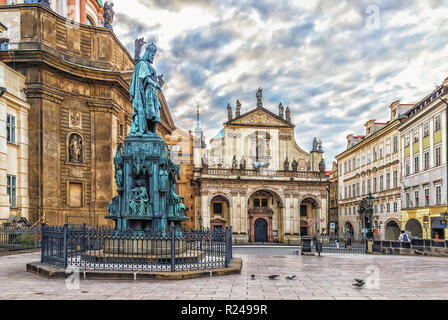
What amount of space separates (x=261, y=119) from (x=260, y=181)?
8634 mm

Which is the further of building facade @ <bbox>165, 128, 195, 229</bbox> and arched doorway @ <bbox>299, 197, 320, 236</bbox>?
building facade @ <bbox>165, 128, 195, 229</bbox>

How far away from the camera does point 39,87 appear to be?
1044 inches

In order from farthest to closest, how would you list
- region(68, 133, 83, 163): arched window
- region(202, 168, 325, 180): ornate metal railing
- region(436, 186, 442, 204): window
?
1. region(202, 168, 325, 180): ornate metal railing
2. region(436, 186, 442, 204): window
3. region(68, 133, 83, 163): arched window

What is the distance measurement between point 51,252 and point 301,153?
162ft

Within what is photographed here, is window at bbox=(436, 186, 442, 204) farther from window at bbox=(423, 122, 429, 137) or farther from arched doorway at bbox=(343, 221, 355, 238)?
arched doorway at bbox=(343, 221, 355, 238)

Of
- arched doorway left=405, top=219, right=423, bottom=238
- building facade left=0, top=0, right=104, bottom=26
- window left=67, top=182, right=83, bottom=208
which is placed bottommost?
arched doorway left=405, top=219, right=423, bottom=238

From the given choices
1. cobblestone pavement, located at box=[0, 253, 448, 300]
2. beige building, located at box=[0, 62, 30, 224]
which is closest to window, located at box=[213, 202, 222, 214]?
beige building, located at box=[0, 62, 30, 224]

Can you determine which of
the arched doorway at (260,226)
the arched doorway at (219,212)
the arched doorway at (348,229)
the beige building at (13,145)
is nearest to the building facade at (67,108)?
the beige building at (13,145)

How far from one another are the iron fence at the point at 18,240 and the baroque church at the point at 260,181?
31533 millimetres

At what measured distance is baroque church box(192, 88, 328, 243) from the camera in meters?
53.2

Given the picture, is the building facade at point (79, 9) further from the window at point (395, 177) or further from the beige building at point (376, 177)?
the window at point (395, 177)

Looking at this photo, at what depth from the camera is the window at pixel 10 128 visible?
80.7 feet

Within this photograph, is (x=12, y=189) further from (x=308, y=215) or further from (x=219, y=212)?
(x=308, y=215)

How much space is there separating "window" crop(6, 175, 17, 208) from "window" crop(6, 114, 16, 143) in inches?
84.3
